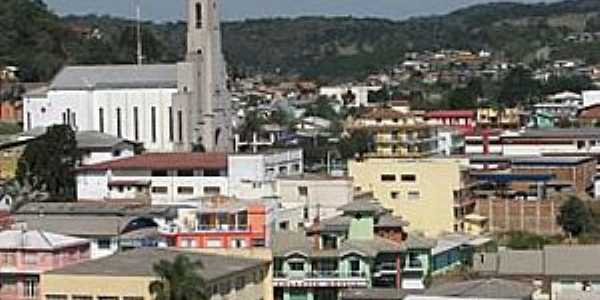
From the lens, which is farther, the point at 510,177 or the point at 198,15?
the point at 198,15

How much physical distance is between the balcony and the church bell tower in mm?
20900

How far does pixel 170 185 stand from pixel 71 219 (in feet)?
24.1

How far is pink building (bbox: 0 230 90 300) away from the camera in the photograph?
733 inches

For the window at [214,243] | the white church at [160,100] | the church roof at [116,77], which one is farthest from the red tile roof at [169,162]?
the church roof at [116,77]

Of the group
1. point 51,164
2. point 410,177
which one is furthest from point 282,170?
point 51,164

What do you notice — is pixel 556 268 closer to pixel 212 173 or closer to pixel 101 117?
pixel 212 173

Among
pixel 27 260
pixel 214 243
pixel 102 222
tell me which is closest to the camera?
pixel 27 260

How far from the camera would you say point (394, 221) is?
22.6m

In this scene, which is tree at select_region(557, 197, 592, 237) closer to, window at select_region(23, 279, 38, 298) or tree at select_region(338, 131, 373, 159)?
window at select_region(23, 279, 38, 298)

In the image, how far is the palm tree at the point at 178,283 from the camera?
50.7ft

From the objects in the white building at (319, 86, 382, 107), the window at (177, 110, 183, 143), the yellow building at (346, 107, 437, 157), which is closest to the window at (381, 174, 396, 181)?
the yellow building at (346, 107, 437, 157)

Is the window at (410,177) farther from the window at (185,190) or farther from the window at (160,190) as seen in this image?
the window at (160,190)

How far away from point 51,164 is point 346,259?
14865 mm

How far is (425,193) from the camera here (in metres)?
28.0
